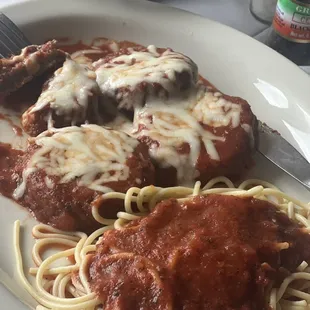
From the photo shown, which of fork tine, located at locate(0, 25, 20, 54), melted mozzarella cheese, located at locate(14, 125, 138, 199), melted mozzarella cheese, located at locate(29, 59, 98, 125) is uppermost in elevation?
fork tine, located at locate(0, 25, 20, 54)

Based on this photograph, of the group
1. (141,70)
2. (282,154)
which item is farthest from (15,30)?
(282,154)

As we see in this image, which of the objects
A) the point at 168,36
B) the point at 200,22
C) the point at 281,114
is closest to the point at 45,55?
the point at 168,36

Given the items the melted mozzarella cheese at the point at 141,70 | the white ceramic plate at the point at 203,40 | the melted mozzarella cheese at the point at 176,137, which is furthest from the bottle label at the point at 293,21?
the melted mozzarella cheese at the point at 176,137

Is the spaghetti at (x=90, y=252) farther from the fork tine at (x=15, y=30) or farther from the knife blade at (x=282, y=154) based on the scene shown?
the fork tine at (x=15, y=30)

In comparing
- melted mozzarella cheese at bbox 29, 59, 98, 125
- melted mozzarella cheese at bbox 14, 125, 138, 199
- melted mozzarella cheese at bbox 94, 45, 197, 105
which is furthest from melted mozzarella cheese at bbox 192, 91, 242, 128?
melted mozzarella cheese at bbox 29, 59, 98, 125

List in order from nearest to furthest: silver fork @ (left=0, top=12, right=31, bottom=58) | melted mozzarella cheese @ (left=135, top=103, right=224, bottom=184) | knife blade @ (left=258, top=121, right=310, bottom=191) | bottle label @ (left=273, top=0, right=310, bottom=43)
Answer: melted mozzarella cheese @ (left=135, top=103, right=224, bottom=184) → knife blade @ (left=258, top=121, right=310, bottom=191) → silver fork @ (left=0, top=12, right=31, bottom=58) → bottle label @ (left=273, top=0, right=310, bottom=43)

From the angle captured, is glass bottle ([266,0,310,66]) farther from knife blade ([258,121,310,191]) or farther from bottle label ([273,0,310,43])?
knife blade ([258,121,310,191])
